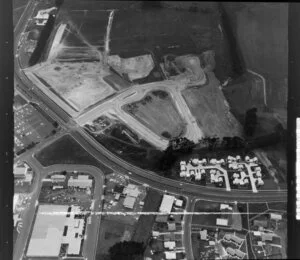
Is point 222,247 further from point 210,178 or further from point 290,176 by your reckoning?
point 290,176

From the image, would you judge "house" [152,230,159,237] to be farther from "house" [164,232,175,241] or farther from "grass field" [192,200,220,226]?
"grass field" [192,200,220,226]

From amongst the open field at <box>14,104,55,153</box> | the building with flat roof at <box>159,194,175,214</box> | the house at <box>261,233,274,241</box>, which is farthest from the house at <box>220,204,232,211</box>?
the open field at <box>14,104,55,153</box>

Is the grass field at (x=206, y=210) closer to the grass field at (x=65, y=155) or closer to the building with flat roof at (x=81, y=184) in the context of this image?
the grass field at (x=65, y=155)

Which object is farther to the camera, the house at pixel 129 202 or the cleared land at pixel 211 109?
the cleared land at pixel 211 109

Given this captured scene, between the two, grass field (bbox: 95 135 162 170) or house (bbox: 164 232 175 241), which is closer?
house (bbox: 164 232 175 241)

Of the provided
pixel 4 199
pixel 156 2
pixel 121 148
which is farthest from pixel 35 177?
pixel 156 2

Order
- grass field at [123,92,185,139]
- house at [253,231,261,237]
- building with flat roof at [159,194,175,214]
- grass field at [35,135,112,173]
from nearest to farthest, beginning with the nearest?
house at [253,231,261,237]
building with flat roof at [159,194,175,214]
grass field at [35,135,112,173]
grass field at [123,92,185,139]

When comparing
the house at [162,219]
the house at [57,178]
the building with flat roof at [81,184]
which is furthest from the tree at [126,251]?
the house at [57,178]

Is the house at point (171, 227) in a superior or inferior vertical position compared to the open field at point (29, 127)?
inferior
